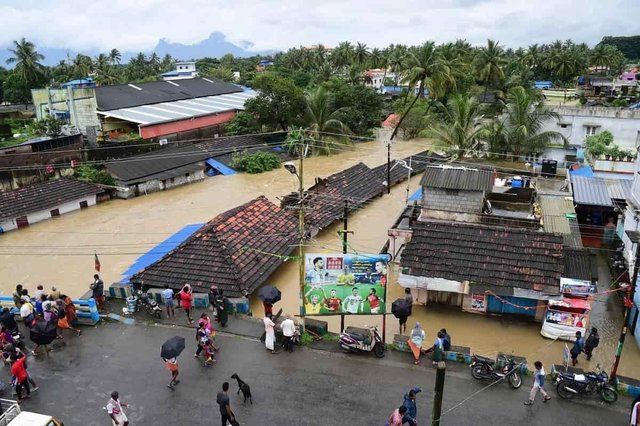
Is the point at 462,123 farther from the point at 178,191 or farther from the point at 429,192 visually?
the point at 178,191

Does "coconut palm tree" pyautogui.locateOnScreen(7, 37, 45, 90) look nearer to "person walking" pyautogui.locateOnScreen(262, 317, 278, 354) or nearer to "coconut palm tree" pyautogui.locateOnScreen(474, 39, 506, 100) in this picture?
"coconut palm tree" pyautogui.locateOnScreen(474, 39, 506, 100)

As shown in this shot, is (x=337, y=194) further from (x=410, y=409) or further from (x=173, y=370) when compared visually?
(x=410, y=409)

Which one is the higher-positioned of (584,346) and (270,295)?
(270,295)

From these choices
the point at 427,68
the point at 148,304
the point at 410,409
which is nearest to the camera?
the point at 410,409

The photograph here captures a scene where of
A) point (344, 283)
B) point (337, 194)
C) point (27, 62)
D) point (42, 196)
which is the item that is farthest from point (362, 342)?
point (27, 62)

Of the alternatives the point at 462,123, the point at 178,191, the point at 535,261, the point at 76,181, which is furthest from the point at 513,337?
the point at 76,181

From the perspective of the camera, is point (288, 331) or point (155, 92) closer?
point (288, 331)

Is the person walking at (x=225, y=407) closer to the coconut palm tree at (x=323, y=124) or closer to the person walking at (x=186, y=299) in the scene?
the person walking at (x=186, y=299)
